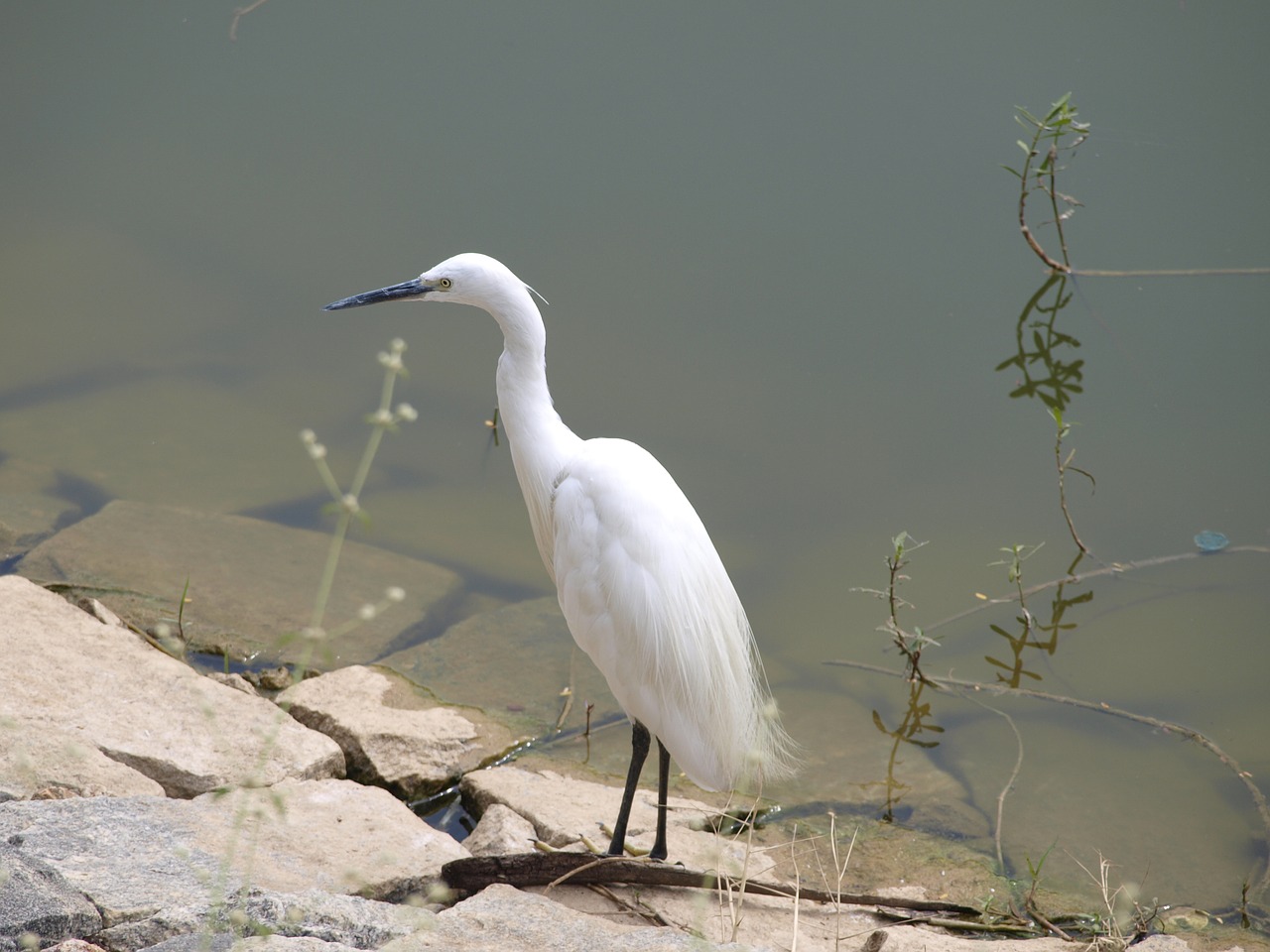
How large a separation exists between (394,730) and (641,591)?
1.08 meters

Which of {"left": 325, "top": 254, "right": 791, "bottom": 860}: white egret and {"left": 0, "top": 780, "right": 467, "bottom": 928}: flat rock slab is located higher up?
{"left": 325, "top": 254, "right": 791, "bottom": 860}: white egret

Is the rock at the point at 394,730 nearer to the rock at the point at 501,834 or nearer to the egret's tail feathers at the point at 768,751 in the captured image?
the rock at the point at 501,834

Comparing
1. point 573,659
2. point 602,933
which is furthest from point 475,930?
point 573,659

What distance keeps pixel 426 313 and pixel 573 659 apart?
2.38 meters

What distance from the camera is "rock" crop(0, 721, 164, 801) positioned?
8.70ft

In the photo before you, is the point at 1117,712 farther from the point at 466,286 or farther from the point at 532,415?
the point at 466,286

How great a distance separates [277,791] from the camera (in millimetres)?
2135

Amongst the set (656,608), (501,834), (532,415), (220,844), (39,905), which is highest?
(532,415)

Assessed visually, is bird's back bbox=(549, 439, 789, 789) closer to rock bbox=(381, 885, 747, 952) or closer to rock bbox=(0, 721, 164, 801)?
rock bbox=(381, 885, 747, 952)

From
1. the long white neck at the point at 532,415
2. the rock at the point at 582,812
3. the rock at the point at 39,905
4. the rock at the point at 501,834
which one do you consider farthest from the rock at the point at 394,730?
the rock at the point at 39,905

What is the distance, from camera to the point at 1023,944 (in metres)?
2.74

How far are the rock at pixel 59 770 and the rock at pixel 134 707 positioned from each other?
3 cm

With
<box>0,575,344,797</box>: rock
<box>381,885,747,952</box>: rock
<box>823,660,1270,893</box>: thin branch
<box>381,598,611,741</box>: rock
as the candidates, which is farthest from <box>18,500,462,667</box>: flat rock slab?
<box>381,885,747,952</box>: rock

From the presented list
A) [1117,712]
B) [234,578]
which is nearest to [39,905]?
[234,578]
